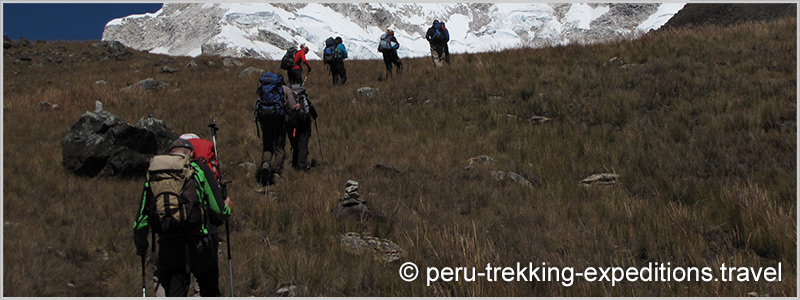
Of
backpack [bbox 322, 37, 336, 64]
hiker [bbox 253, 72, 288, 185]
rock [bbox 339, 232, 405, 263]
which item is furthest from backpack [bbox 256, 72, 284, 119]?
backpack [bbox 322, 37, 336, 64]

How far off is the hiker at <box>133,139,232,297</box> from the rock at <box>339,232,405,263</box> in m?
1.75

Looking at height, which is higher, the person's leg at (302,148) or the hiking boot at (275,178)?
the person's leg at (302,148)

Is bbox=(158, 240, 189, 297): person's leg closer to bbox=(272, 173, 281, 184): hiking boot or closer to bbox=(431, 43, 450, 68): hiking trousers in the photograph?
bbox=(272, 173, 281, 184): hiking boot

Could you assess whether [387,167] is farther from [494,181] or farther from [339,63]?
[339,63]

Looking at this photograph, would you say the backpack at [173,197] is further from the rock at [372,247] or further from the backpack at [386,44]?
the backpack at [386,44]

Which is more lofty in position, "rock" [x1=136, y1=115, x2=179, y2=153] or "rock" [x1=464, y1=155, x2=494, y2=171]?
"rock" [x1=136, y1=115, x2=179, y2=153]

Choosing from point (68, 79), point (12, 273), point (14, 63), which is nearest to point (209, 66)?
point (68, 79)

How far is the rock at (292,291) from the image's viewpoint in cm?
452

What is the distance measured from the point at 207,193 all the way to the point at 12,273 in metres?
2.01

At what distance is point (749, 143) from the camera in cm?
778

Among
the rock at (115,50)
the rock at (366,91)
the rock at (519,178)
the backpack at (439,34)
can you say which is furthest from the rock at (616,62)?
the rock at (115,50)

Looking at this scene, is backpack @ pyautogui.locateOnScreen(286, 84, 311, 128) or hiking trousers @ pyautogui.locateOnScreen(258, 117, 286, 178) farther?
backpack @ pyautogui.locateOnScreen(286, 84, 311, 128)

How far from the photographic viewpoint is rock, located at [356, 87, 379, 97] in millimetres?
13695

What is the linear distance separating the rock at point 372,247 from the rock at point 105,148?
13.1 ft
